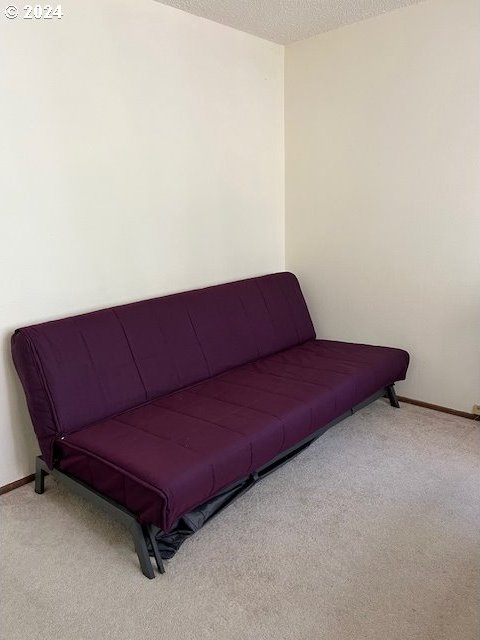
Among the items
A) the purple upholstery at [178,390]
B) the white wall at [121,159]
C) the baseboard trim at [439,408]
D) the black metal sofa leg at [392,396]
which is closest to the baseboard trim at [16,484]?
the white wall at [121,159]

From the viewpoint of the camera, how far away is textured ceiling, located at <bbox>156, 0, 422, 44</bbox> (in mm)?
2734

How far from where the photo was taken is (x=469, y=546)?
6.35 ft

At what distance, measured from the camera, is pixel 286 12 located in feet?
9.38

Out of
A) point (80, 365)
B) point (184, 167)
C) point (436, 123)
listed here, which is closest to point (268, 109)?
point (184, 167)

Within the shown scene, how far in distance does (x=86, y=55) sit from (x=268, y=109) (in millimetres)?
→ 1354

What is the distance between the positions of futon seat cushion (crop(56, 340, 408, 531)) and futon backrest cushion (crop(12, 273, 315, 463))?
0.26 feet

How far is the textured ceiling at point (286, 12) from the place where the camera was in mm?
2734

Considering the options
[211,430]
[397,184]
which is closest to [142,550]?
[211,430]

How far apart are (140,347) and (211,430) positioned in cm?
62

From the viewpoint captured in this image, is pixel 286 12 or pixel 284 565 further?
pixel 286 12

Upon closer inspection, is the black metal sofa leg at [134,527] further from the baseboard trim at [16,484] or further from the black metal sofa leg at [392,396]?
the black metal sofa leg at [392,396]

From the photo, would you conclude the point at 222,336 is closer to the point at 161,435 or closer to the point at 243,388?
the point at 243,388

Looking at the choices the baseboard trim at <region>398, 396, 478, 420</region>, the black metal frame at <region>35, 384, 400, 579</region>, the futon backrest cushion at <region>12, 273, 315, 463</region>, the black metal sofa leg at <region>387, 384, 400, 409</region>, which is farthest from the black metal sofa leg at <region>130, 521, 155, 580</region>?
the baseboard trim at <region>398, 396, 478, 420</region>

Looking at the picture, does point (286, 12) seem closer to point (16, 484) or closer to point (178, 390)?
point (178, 390)
